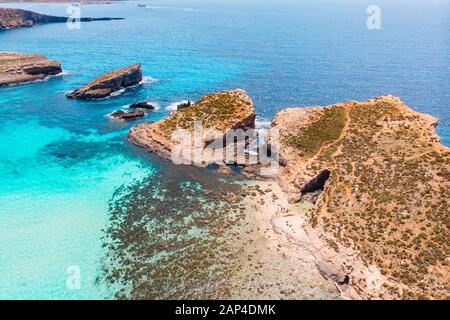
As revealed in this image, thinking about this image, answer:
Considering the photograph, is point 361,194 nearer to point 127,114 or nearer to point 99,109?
point 127,114

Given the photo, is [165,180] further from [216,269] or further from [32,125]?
[32,125]

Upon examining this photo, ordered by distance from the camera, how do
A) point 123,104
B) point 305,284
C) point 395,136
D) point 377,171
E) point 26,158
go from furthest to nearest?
point 123,104 → point 26,158 → point 395,136 → point 377,171 → point 305,284

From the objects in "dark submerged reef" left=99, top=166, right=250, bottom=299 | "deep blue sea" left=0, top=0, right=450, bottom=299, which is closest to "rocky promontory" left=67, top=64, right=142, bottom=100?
"deep blue sea" left=0, top=0, right=450, bottom=299

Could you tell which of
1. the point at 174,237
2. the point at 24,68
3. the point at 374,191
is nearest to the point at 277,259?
the point at 174,237

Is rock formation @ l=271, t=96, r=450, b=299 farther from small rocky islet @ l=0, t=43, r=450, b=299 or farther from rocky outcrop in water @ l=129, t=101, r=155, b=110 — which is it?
rocky outcrop in water @ l=129, t=101, r=155, b=110

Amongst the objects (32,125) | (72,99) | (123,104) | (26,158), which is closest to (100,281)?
(26,158)

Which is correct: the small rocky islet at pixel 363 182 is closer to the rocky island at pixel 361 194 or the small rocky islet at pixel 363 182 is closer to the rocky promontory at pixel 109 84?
the rocky island at pixel 361 194
